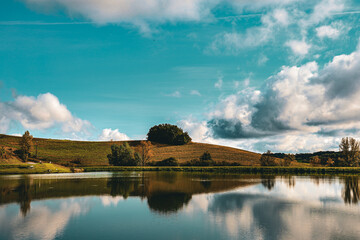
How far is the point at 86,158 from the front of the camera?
350 ft

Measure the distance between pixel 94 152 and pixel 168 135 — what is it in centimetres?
3932

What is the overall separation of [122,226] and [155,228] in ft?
7.02

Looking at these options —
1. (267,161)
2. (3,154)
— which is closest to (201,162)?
(267,161)

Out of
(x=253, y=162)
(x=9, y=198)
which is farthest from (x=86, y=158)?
(x=9, y=198)

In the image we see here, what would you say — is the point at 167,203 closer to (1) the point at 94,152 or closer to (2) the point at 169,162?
(2) the point at 169,162

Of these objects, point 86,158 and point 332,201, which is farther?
point 86,158

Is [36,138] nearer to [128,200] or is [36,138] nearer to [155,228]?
[128,200]

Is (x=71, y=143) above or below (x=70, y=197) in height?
above

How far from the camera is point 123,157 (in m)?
96.2

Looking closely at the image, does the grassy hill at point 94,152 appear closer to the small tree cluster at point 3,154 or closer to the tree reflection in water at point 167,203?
the small tree cluster at point 3,154

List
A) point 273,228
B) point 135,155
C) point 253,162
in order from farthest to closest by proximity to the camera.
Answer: point 253,162
point 135,155
point 273,228

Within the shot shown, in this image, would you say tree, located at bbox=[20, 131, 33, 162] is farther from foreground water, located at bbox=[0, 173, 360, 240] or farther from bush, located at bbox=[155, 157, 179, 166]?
foreground water, located at bbox=[0, 173, 360, 240]

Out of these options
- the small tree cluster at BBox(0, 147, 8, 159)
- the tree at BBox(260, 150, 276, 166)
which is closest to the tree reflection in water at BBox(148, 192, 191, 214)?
the small tree cluster at BBox(0, 147, 8, 159)

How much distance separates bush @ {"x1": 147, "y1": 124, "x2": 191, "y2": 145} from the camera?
142 meters
